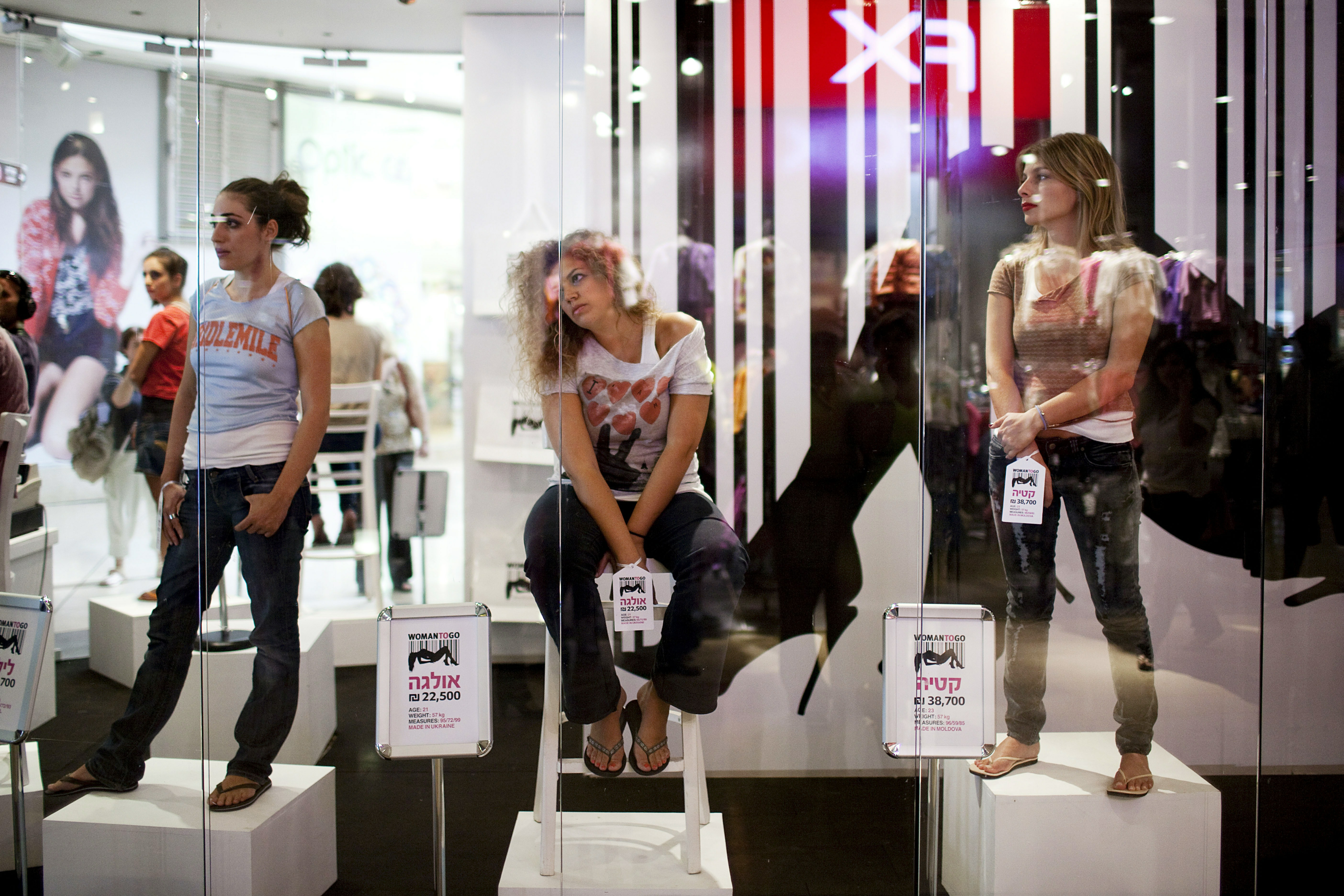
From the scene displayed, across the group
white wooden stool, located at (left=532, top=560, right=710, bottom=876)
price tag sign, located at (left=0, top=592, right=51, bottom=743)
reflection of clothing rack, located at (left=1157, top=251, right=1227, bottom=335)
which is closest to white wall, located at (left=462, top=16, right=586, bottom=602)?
white wooden stool, located at (left=532, top=560, right=710, bottom=876)

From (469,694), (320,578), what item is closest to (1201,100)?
(469,694)

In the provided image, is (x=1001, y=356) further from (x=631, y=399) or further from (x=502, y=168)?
(x=502, y=168)

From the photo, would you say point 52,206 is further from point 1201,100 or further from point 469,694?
point 1201,100

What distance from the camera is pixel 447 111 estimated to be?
188 cm

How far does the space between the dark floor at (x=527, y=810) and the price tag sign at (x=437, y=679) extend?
0.20m

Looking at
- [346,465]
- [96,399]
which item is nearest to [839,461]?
[346,465]

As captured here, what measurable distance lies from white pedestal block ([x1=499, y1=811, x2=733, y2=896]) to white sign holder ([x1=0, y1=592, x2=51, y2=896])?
3.34 feet

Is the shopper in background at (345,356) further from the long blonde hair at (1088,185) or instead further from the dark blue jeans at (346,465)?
the long blonde hair at (1088,185)

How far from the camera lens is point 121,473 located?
191 cm

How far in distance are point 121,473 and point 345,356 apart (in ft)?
1.87

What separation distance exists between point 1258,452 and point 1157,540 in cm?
32

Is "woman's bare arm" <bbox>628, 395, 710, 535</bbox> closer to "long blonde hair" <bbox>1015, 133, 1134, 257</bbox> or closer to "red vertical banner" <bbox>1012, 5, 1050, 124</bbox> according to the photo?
"long blonde hair" <bbox>1015, 133, 1134, 257</bbox>

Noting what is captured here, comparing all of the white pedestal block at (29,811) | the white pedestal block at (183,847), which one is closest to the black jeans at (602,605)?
the white pedestal block at (183,847)

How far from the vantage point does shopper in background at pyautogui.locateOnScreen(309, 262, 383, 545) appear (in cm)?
186
